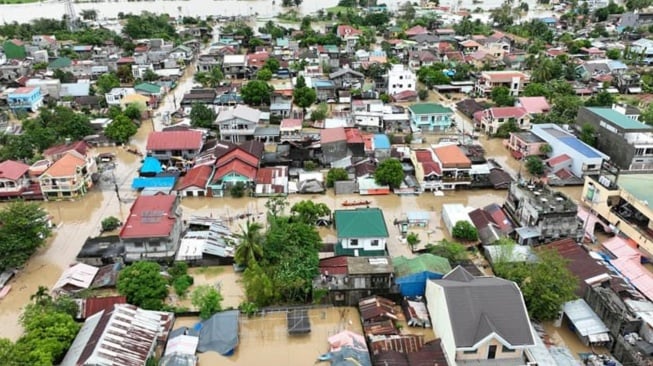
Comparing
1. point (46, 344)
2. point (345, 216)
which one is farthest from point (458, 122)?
point (46, 344)

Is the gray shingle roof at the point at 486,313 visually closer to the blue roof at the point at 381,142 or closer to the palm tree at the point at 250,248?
the palm tree at the point at 250,248

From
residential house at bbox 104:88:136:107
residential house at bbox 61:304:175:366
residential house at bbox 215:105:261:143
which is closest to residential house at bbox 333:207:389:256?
residential house at bbox 61:304:175:366

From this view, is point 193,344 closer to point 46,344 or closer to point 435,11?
point 46,344

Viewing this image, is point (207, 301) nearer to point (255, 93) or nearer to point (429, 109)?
point (429, 109)

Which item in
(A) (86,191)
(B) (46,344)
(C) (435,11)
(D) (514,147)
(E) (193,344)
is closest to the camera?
(B) (46,344)

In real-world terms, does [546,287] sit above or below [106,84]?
below

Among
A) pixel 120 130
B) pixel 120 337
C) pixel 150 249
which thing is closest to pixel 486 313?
pixel 120 337

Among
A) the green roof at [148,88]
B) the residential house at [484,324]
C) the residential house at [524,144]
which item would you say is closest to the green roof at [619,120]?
the residential house at [524,144]

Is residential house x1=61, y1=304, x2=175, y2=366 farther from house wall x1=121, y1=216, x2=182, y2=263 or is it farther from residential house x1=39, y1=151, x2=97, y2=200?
residential house x1=39, y1=151, x2=97, y2=200
